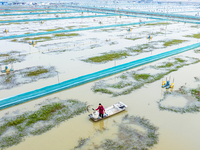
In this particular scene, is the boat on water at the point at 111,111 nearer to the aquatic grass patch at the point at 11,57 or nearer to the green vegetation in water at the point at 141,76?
the green vegetation in water at the point at 141,76

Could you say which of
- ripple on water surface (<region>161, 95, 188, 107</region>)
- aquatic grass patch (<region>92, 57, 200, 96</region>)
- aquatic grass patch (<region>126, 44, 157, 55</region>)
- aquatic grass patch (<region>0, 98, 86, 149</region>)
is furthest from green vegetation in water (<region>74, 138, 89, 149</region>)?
aquatic grass patch (<region>126, 44, 157, 55</region>)

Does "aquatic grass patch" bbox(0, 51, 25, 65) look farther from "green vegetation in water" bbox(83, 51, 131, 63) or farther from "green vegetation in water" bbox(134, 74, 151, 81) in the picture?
"green vegetation in water" bbox(134, 74, 151, 81)

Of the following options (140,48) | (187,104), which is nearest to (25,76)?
(187,104)

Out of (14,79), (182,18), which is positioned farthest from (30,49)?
(182,18)

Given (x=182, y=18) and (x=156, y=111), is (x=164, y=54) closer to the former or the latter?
(x=156, y=111)

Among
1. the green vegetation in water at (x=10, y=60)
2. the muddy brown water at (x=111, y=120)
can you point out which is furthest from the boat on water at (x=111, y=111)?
the green vegetation in water at (x=10, y=60)
